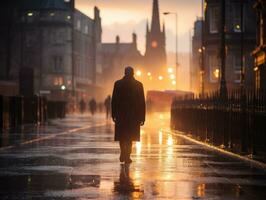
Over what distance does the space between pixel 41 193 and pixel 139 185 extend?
5.78ft

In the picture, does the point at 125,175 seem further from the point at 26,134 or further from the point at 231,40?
the point at 231,40

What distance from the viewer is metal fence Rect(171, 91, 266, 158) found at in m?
17.0

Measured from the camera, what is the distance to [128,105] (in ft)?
51.0

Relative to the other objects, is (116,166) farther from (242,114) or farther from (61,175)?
(242,114)

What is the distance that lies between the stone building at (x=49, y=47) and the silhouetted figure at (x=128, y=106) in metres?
89.3

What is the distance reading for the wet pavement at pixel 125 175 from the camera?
10219 mm

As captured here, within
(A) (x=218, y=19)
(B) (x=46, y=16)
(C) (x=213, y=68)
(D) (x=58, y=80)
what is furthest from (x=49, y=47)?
(A) (x=218, y=19)

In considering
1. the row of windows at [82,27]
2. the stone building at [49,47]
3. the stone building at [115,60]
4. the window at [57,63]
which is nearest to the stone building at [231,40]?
the stone building at [49,47]

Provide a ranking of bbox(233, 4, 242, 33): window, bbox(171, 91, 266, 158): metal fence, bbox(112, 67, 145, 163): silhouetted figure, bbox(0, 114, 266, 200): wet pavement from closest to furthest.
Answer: bbox(0, 114, 266, 200): wet pavement → bbox(112, 67, 145, 163): silhouetted figure → bbox(171, 91, 266, 158): metal fence → bbox(233, 4, 242, 33): window

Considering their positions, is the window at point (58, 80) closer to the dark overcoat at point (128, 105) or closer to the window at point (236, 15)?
the window at point (236, 15)

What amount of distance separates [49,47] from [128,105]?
3802 inches

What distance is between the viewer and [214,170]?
1398cm

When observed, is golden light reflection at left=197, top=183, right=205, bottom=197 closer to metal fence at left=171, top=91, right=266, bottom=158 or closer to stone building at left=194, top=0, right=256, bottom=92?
metal fence at left=171, top=91, right=266, bottom=158

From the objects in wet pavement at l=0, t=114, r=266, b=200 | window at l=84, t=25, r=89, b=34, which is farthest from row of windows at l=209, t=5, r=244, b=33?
wet pavement at l=0, t=114, r=266, b=200
